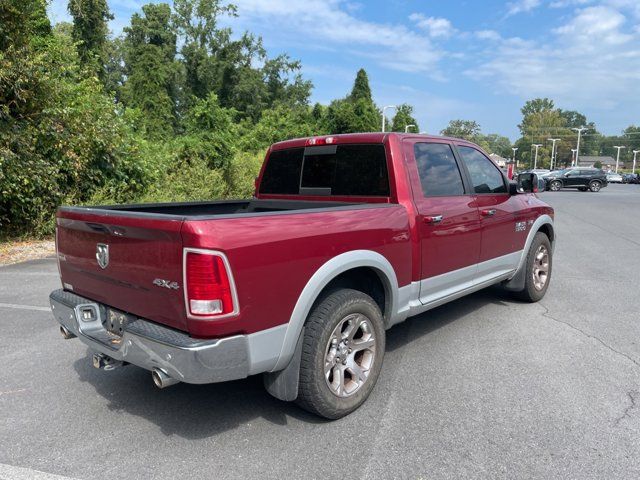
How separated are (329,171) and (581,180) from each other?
37.1 metres

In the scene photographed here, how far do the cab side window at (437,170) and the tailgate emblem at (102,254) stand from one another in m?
2.45

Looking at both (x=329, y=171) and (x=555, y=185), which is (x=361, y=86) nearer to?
(x=555, y=185)

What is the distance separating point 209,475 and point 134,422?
86cm

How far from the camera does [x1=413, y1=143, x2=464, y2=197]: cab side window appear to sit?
4.12m

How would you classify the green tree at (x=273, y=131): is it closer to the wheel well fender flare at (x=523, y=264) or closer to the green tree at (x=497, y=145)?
the wheel well fender flare at (x=523, y=264)

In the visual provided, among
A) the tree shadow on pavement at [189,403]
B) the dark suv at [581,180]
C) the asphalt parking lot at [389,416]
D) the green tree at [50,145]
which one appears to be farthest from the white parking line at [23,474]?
the dark suv at [581,180]

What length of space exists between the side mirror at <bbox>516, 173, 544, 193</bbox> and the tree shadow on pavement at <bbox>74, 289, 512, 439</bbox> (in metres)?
3.57

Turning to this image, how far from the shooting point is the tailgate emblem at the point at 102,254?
3039 mm

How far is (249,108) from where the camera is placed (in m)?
45.9

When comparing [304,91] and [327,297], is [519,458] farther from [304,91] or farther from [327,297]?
[304,91]

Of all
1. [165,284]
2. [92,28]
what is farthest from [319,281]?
[92,28]

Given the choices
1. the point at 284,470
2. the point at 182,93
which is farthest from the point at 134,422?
the point at 182,93

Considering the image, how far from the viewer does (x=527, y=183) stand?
214 inches

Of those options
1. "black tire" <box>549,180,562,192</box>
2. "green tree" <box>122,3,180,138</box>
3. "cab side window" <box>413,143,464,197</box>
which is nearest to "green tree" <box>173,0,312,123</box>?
"green tree" <box>122,3,180,138</box>
